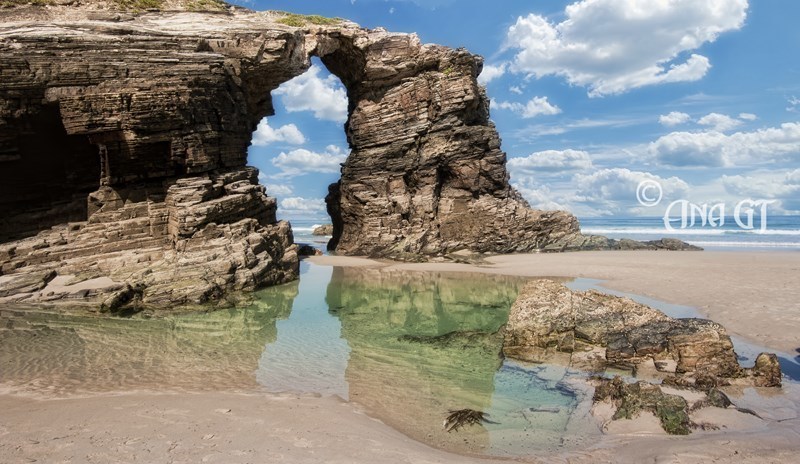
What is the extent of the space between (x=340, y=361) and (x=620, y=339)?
6.97 meters

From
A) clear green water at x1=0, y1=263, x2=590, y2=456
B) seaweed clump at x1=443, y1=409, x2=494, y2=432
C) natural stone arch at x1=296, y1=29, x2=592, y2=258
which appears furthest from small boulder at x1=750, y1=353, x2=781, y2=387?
natural stone arch at x1=296, y1=29, x2=592, y2=258

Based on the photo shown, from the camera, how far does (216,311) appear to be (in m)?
18.5

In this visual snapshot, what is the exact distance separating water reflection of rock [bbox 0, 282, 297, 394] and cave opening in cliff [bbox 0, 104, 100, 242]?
8.75 meters

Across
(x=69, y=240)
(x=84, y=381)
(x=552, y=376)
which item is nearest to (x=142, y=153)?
(x=69, y=240)

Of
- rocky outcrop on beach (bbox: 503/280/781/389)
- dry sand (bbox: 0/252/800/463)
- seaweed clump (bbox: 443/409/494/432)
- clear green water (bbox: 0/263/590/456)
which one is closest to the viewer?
dry sand (bbox: 0/252/800/463)

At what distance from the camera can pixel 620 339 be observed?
1180cm

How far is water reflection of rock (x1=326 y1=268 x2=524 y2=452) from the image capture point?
28.8 ft

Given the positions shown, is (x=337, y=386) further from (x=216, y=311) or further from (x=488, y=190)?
(x=488, y=190)

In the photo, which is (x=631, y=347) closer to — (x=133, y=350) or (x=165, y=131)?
(x=133, y=350)

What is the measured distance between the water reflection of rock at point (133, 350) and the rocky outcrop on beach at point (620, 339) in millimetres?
7307

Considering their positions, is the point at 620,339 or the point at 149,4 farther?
the point at 149,4

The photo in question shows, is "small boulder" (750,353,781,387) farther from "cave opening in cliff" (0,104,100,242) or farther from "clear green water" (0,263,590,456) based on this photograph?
"cave opening in cliff" (0,104,100,242)

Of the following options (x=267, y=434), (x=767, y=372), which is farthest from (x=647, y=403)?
(x=267, y=434)

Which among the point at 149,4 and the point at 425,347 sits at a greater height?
the point at 149,4
